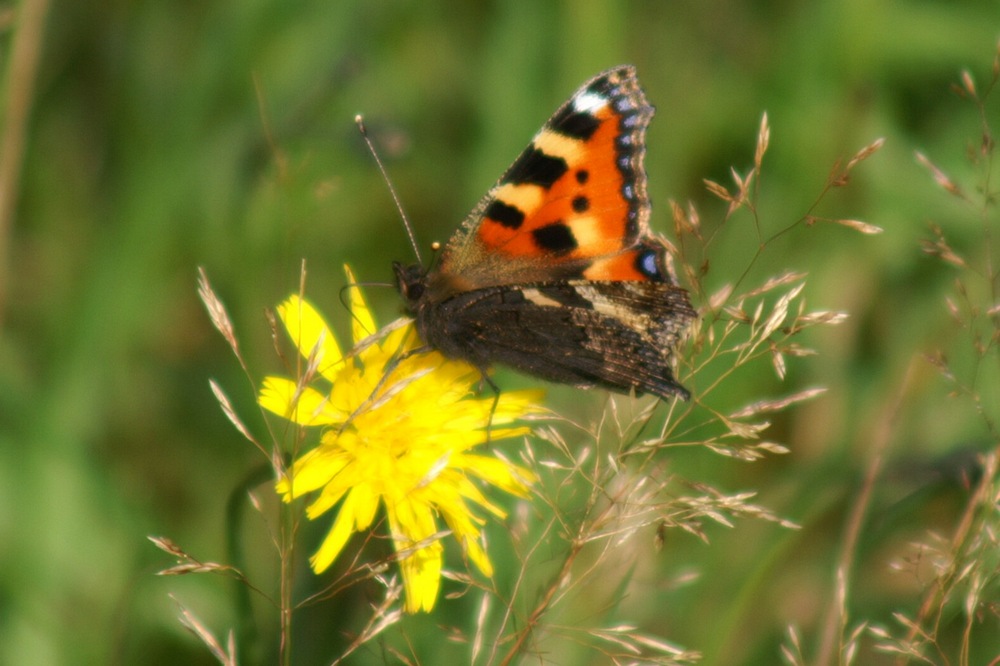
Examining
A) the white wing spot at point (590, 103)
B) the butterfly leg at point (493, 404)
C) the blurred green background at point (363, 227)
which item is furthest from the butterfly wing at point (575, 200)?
the blurred green background at point (363, 227)

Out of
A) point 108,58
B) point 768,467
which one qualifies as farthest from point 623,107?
point 108,58

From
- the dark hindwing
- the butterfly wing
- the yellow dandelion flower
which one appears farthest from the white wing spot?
the yellow dandelion flower

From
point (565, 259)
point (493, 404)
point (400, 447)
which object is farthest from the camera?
point (565, 259)

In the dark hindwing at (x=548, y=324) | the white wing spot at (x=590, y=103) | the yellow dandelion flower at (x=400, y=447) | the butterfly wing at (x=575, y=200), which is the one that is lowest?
the yellow dandelion flower at (x=400, y=447)

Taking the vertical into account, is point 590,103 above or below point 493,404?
above

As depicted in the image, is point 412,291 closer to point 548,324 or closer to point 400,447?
point 548,324

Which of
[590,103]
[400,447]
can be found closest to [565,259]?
[590,103]

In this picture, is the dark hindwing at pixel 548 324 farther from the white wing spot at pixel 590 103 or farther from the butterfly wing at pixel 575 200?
the white wing spot at pixel 590 103
